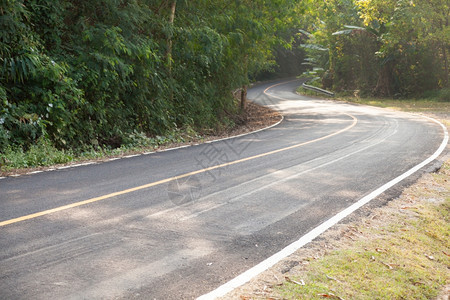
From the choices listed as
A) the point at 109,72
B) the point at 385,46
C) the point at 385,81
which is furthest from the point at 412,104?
the point at 109,72

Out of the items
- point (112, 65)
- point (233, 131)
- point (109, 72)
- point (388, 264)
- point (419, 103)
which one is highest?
point (112, 65)

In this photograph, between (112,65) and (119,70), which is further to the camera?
(119,70)

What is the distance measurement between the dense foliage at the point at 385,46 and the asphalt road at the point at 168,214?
910 inches

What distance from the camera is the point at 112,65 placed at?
1347 cm

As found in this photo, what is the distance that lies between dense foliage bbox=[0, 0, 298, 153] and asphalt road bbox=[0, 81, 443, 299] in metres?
2.77

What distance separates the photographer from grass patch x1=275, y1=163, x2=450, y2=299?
4.46 meters

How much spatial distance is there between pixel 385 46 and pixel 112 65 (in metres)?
28.2

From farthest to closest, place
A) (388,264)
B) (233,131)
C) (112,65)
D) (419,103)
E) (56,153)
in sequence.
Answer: (419,103) < (233,131) < (112,65) < (56,153) < (388,264)

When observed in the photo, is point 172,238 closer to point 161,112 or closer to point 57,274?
point 57,274

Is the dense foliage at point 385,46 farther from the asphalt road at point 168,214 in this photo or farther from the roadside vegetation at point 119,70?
the asphalt road at point 168,214

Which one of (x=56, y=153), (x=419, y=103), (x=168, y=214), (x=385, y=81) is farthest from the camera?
(x=385, y=81)

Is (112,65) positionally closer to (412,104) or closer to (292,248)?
(292,248)

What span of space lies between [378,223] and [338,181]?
8.60ft

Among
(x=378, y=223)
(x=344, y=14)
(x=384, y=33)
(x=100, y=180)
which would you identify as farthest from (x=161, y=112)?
(x=344, y=14)
